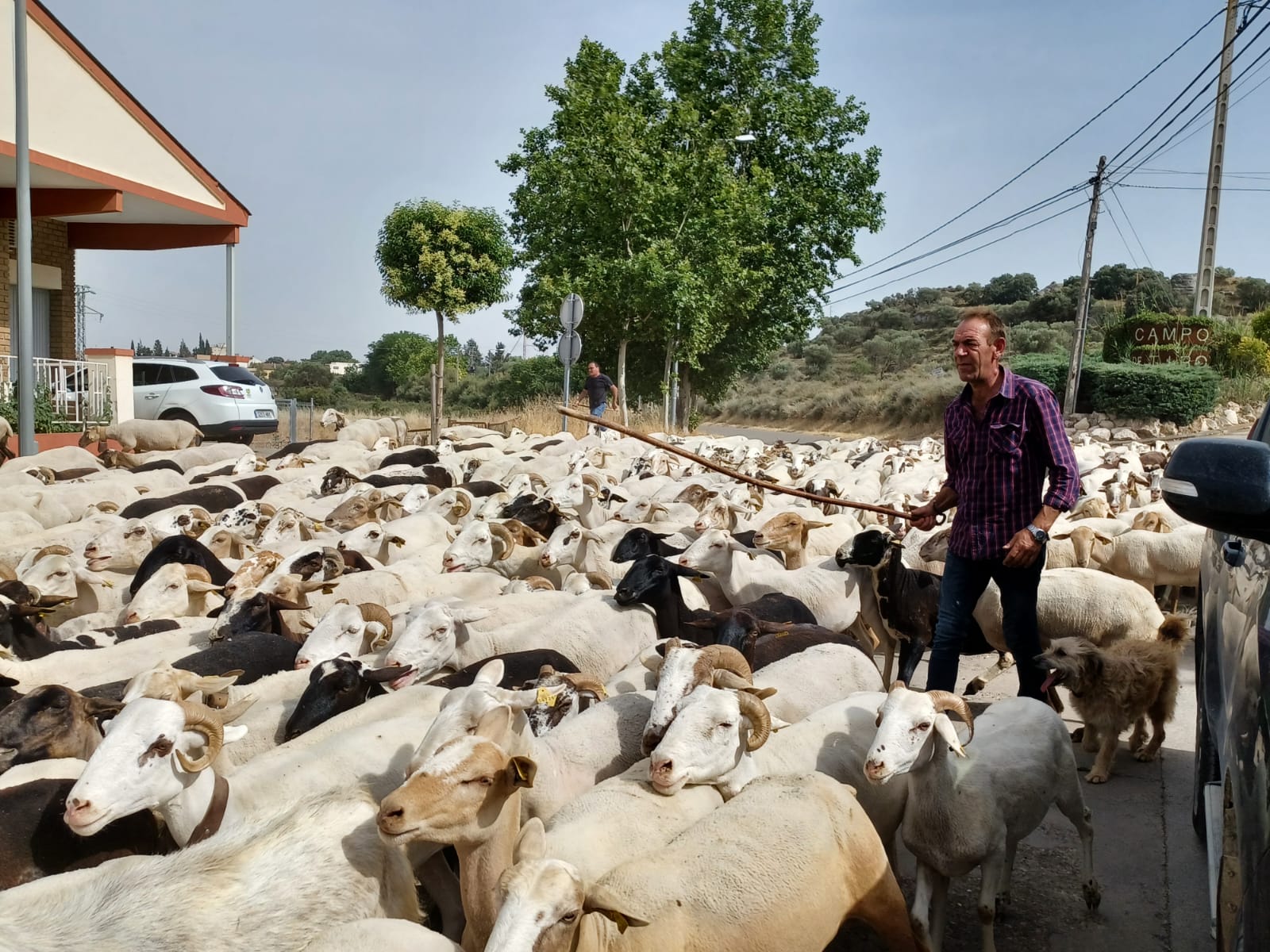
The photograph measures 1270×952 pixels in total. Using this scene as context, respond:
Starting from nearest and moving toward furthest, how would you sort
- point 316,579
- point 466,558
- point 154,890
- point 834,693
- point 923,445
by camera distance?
point 154,890, point 834,693, point 316,579, point 466,558, point 923,445

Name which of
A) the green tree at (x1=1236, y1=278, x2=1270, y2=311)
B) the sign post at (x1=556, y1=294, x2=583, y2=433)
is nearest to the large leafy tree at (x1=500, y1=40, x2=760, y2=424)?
the sign post at (x1=556, y1=294, x2=583, y2=433)

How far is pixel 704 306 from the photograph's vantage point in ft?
88.0

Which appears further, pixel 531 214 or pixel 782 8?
pixel 782 8

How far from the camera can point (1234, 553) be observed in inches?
114

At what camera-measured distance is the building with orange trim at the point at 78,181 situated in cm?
1664

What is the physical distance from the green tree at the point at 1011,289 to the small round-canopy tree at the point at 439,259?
63.4 m

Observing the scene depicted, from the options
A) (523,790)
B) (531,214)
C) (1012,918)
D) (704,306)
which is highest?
(531,214)

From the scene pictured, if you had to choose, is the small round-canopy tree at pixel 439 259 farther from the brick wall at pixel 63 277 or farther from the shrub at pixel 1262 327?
the shrub at pixel 1262 327

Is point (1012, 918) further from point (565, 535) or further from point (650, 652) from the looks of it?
point (565, 535)

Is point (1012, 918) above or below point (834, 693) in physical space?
below

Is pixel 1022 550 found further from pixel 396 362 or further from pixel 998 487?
pixel 396 362

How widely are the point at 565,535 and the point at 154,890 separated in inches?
201

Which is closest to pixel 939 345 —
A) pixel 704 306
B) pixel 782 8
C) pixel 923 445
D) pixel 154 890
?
pixel 782 8

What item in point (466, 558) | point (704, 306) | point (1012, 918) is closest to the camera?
point (1012, 918)
